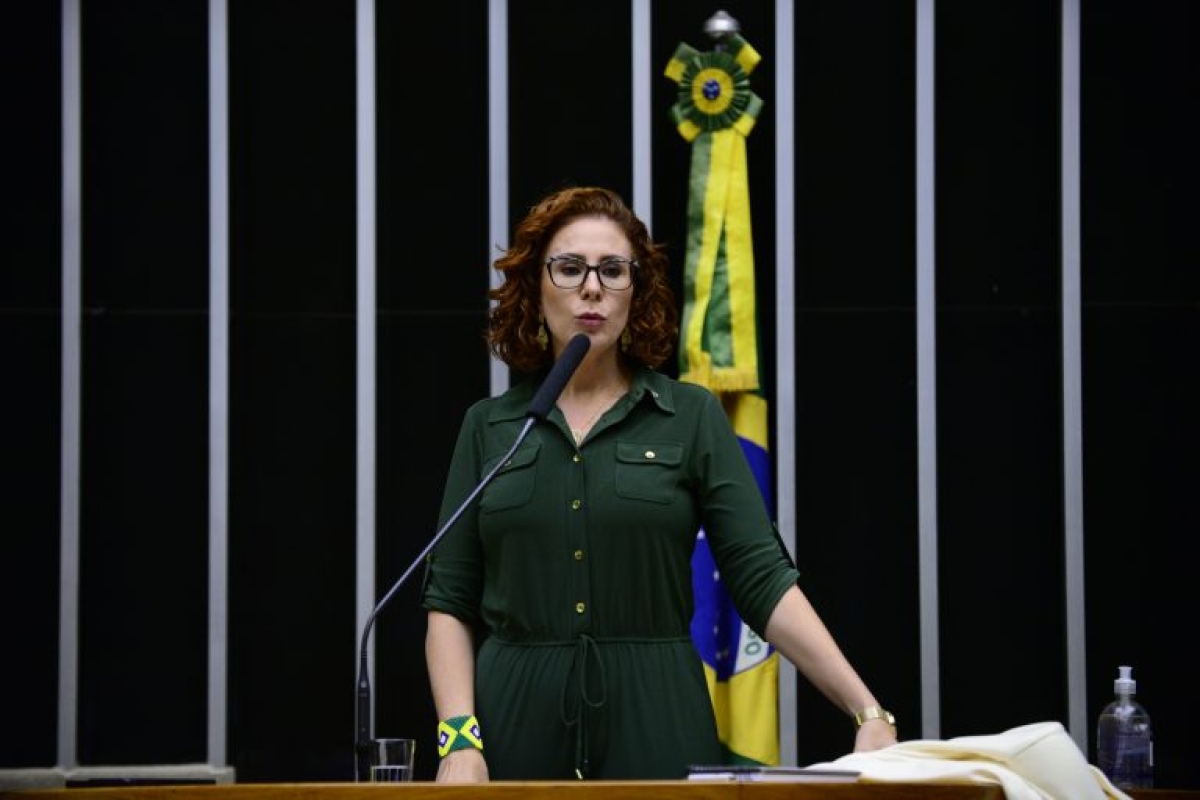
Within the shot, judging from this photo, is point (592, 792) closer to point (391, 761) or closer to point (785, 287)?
point (391, 761)

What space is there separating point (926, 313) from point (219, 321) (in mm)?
1950

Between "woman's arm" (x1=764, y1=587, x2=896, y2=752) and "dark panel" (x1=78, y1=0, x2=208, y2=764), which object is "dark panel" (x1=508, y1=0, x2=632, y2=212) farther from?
"woman's arm" (x1=764, y1=587, x2=896, y2=752)

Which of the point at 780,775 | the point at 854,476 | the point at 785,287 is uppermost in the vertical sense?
the point at 785,287

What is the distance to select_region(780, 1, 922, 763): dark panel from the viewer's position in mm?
4777

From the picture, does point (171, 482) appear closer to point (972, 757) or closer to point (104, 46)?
point (104, 46)

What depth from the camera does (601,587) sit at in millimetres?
2496

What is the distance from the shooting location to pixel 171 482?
4750 mm

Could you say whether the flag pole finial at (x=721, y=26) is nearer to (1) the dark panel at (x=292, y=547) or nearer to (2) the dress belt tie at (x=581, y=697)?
(1) the dark panel at (x=292, y=547)

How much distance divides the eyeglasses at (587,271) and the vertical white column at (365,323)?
222 centimetres

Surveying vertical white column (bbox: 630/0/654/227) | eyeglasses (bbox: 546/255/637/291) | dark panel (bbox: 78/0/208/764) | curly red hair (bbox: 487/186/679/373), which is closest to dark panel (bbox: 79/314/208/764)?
dark panel (bbox: 78/0/208/764)

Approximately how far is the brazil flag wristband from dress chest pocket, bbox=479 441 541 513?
0.31 m

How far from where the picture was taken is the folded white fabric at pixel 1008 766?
5.90 feet

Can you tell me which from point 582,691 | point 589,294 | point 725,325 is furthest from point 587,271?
point 725,325

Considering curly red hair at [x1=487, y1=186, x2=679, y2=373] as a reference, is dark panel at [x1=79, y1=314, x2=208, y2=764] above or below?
below
